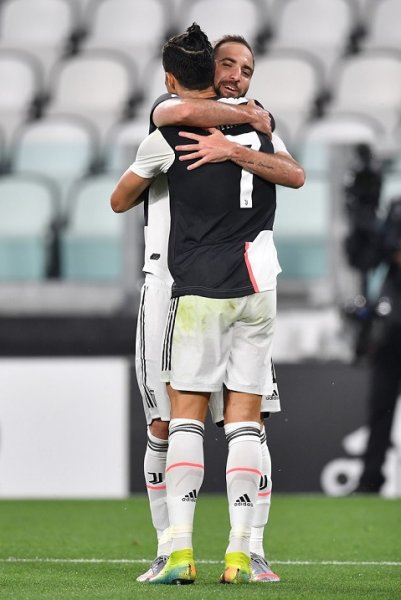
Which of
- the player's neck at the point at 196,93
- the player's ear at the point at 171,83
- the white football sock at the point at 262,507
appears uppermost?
the player's ear at the point at 171,83

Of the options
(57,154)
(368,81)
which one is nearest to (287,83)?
(368,81)

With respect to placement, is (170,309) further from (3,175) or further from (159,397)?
(3,175)

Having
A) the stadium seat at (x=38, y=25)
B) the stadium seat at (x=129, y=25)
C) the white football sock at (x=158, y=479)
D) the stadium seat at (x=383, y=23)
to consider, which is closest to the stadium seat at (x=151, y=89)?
the stadium seat at (x=129, y=25)

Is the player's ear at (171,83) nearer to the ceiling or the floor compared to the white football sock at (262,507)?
nearer to the ceiling

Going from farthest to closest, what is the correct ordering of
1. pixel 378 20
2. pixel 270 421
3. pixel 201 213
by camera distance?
pixel 378 20, pixel 270 421, pixel 201 213

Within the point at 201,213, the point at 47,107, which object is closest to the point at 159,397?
the point at 201,213

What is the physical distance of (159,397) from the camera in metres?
4.11

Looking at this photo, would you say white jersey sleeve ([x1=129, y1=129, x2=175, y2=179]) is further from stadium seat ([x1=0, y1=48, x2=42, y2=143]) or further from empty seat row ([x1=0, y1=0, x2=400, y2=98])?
empty seat row ([x1=0, y1=0, x2=400, y2=98])

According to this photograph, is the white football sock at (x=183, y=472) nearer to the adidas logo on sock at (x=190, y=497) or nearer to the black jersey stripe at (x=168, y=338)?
the adidas logo on sock at (x=190, y=497)

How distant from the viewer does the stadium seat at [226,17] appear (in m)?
11.5

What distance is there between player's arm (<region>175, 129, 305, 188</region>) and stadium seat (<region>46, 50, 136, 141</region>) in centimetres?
689

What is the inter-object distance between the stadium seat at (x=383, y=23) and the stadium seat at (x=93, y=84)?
220cm

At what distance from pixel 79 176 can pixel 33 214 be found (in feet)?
1.42

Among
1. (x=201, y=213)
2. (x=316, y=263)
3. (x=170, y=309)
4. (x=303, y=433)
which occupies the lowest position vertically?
(x=303, y=433)
